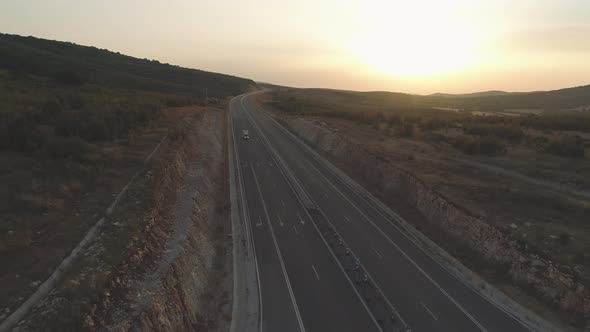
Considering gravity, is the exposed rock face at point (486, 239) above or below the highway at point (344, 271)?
above

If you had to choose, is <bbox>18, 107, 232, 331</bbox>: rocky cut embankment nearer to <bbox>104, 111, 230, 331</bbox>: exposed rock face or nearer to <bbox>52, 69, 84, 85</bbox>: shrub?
<bbox>104, 111, 230, 331</bbox>: exposed rock face

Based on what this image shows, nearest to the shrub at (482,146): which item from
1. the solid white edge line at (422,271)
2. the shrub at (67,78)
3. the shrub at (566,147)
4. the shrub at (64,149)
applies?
the shrub at (566,147)

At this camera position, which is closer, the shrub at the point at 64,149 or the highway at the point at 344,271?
the highway at the point at 344,271

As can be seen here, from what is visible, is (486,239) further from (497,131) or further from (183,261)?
(497,131)

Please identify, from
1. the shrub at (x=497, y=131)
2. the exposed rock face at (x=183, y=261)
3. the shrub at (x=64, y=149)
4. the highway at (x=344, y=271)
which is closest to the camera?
the exposed rock face at (x=183, y=261)

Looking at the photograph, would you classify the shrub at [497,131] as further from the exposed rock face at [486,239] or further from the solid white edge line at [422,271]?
the solid white edge line at [422,271]

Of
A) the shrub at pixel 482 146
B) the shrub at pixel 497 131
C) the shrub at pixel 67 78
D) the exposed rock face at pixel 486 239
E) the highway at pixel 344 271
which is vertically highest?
the shrub at pixel 67 78

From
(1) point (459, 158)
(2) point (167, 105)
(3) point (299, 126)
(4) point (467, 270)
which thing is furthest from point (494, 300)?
(2) point (167, 105)
